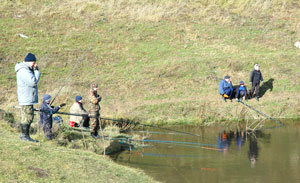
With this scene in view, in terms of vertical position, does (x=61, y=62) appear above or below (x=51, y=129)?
above

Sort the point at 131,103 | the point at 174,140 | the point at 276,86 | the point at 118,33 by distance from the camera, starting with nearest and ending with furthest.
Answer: the point at 174,140 → the point at 131,103 → the point at 276,86 → the point at 118,33

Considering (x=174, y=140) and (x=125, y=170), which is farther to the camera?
(x=174, y=140)

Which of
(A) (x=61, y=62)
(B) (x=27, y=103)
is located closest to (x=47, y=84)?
(A) (x=61, y=62)

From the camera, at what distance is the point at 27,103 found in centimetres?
984

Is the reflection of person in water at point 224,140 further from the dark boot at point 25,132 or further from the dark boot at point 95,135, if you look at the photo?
the dark boot at point 25,132

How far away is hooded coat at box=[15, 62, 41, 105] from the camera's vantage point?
9719 mm

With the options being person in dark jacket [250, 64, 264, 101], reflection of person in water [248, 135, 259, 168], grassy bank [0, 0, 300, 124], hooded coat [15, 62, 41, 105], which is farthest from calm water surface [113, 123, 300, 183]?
person in dark jacket [250, 64, 264, 101]

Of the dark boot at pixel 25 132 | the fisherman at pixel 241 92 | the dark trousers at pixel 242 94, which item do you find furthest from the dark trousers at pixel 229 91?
the dark boot at pixel 25 132

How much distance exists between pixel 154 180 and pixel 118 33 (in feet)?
61.6

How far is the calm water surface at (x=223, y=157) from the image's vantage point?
1098cm

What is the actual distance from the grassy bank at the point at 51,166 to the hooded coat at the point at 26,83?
842 mm

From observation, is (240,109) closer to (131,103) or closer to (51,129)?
(131,103)

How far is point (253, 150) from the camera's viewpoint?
13.5m

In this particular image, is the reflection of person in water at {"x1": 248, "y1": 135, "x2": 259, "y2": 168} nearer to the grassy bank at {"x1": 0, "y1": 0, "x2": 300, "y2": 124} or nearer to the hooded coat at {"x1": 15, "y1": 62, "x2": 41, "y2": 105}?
the grassy bank at {"x1": 0, "y1": 0, "x2": 300, "y2": 124}
